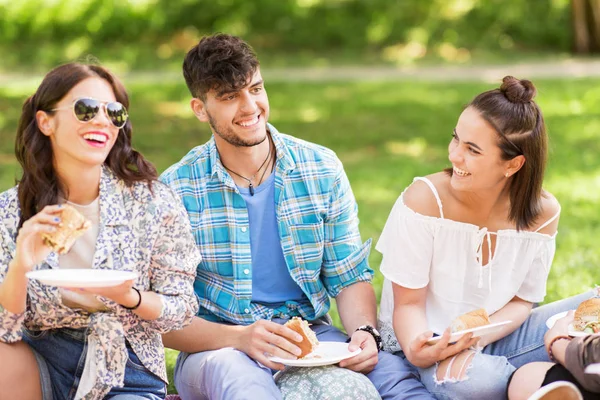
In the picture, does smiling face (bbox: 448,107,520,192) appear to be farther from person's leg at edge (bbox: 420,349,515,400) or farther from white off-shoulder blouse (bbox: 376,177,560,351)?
person's leg at edge (bbox: 420,349,515,400)

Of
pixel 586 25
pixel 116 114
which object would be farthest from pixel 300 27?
pixel 116 114

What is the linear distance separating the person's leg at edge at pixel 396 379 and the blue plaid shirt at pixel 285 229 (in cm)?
43

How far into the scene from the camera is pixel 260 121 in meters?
4.22

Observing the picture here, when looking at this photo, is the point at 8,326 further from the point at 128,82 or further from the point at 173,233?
the point at 128,82

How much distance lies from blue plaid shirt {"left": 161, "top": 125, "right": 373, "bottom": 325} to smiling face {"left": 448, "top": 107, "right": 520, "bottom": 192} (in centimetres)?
62

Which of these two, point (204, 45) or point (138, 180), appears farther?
point (204, 45)

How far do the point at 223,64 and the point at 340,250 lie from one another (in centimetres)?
101

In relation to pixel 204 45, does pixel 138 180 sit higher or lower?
lower

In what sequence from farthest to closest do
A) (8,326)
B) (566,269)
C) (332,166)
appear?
(566,269), (332,166), (8,326)

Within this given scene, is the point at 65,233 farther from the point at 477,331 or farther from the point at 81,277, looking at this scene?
the point at 477,331

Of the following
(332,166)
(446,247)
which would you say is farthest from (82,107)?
(446,247)

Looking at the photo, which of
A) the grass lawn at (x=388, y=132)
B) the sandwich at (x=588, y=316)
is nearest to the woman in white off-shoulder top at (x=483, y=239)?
the sandwich at (x=588, y=316)

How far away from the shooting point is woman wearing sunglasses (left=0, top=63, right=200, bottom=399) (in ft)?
11.7

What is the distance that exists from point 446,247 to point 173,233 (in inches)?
47.5
